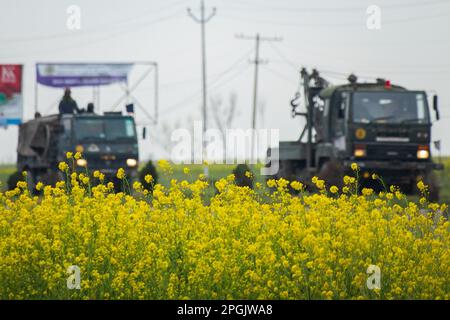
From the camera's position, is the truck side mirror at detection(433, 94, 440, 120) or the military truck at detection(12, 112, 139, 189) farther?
the military truck at detection(12, 112, 139, 189)

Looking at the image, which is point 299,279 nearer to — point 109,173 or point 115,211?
point 115,211

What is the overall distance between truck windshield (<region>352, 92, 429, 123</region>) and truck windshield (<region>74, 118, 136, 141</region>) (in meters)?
7.61

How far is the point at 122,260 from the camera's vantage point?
9.21 m

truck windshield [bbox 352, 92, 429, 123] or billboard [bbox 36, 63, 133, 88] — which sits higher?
billboard [bbox 36, 63, 133, 88]

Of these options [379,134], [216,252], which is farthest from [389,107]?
[216,252]

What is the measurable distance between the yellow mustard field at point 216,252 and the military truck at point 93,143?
17642 mm

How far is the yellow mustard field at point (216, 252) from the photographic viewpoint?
27.7 feet

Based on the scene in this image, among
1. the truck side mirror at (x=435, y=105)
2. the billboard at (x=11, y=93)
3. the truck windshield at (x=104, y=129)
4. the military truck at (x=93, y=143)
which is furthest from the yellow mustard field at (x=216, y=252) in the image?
the billboard at (x=11, y=93)

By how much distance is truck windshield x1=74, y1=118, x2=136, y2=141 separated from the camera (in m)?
28.4

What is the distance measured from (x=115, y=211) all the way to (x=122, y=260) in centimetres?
108

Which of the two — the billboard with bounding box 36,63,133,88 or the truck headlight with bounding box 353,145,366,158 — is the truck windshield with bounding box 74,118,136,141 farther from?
the billboard with bounding box 36,63,133,88

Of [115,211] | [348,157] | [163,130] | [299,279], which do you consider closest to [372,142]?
[348,157]

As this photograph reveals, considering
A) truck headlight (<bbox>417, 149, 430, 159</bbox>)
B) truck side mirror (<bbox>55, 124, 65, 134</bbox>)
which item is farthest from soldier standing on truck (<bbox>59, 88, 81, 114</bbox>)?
truck headlight (<bbox>417, 149, 430, 159</bbox>)

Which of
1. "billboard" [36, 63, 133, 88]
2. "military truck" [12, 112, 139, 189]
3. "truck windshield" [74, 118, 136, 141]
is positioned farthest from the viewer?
"billboard" [36, 63, 133, 88]
